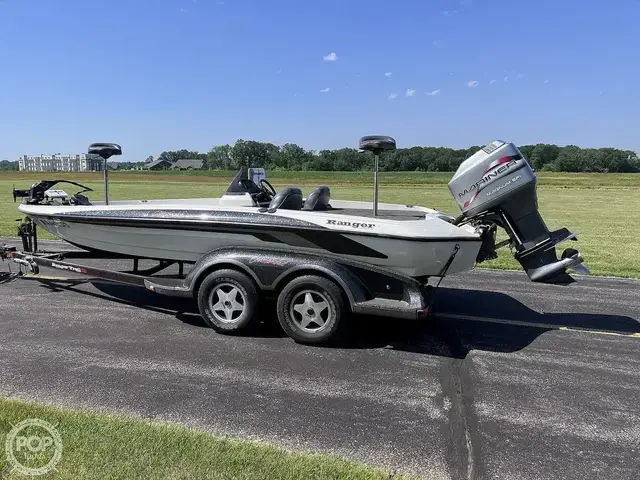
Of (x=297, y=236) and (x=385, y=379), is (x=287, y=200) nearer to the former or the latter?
(x=297, y=236)

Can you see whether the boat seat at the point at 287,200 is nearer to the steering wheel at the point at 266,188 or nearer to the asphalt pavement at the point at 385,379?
the steering wheel at the point at 266,188

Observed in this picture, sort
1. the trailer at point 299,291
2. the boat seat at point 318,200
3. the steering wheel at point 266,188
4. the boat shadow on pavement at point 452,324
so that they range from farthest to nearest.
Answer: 1. the steering wheel at point 266,188
2. the boat seat at point 318,200
3. the boat shadow on pavement at point 452,324
4. the trailer at point 299,291

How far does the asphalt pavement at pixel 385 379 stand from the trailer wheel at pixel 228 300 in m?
0.15

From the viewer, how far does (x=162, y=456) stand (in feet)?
9.41

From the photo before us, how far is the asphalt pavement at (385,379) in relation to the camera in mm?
3172

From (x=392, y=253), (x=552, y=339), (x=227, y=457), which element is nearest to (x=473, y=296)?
(x=552, y=339)

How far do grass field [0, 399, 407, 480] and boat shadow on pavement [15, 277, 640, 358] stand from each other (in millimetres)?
2061

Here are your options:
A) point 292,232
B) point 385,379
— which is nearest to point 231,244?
point 292,232

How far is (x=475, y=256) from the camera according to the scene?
5.03m

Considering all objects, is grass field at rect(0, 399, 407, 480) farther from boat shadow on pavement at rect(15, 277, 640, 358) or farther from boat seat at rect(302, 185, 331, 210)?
boat seat at rect(302, 185, 331, 210)

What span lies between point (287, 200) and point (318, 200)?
416 mm

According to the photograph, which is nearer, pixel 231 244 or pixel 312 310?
pixel 312 310

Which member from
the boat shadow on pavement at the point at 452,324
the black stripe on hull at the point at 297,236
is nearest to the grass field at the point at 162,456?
the boat shadow on pavement at the point at 452,324

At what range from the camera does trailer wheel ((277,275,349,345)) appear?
189 inches
